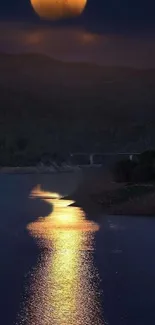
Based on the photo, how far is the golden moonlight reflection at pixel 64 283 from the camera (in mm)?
10750

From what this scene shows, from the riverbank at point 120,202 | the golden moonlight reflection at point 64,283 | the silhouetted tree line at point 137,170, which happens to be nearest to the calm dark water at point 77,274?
the golden moonlight reflection at point 64,283

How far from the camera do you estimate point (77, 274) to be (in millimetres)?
14664

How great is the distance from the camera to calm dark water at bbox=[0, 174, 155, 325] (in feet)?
36.0

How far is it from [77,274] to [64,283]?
1081mm

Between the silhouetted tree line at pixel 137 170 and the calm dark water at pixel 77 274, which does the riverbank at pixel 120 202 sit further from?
the calm dark water at pixel 77 274

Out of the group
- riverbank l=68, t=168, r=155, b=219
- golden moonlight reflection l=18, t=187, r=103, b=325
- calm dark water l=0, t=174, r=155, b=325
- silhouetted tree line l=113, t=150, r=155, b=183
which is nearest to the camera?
golden moonlight reflection l=18, t=187, r=103, b=325

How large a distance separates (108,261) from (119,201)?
2164 cm

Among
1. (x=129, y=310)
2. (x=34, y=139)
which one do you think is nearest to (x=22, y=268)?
(x=129, y=310)

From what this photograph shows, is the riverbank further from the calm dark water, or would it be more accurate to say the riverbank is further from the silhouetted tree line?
the calm dark water

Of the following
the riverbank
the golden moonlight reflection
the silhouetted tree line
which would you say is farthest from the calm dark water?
the silhouetted tree line

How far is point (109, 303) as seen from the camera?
11.7m

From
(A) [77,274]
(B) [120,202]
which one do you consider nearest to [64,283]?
(A) [77,274]

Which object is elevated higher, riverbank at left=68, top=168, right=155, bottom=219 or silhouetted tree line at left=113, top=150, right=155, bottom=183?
silhouetted tree line at left=113, top=150, right=155, bottom=183

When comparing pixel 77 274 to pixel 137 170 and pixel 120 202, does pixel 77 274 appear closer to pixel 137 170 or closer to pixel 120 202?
pixel 120 202
